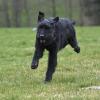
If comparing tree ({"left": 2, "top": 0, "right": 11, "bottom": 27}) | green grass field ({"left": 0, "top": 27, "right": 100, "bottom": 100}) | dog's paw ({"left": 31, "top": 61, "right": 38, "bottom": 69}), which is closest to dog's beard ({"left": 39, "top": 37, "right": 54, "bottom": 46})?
dog's paw ({"left": 31, "top": 61, "right": 38, "bottom": 69})

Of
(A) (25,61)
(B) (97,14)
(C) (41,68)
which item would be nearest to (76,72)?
(C) (41,68)

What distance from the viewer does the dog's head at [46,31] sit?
1017 cm

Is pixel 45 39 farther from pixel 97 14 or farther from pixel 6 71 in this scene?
pixel 97 14

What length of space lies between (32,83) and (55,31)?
122cm

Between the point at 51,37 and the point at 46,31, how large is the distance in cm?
23

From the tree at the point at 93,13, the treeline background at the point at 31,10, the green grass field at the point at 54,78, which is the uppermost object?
the green grass field at the point at 54,78

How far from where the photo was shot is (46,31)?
10.2 meters

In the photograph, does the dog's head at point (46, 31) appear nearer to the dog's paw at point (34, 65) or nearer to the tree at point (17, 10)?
the dog's paw at point (34, 65)

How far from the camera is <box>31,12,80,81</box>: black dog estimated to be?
402 inches

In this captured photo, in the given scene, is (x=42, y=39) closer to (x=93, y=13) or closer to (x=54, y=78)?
(x=54, y=78)

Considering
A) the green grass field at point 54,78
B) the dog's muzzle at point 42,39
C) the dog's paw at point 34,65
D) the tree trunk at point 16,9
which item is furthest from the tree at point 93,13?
the dog's muzzle at point 42,39

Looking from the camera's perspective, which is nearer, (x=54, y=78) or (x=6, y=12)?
(x=54, y=78)

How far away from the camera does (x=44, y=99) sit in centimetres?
917

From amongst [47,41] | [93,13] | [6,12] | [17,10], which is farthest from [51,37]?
[17,10]
